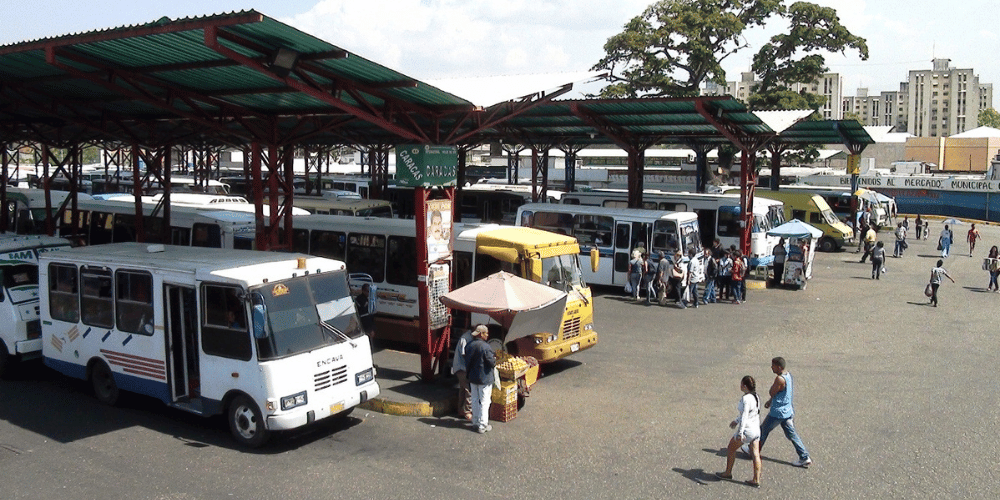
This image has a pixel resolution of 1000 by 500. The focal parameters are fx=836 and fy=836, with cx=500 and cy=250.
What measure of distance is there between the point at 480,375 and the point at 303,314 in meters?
2.32

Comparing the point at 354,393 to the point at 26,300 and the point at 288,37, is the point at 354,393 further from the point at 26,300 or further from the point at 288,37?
the point at 26,300

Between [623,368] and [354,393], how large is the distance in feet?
17.6

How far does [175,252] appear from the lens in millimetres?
11859

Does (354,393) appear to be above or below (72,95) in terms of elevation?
below

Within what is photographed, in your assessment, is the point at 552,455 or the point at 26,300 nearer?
the point at 552,455

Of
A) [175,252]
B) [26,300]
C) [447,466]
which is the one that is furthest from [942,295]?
[26,300]

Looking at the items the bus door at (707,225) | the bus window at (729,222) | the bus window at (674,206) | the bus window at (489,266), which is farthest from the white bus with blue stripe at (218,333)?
the bus window at (674,206)

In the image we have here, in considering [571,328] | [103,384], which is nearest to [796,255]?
[571,328]

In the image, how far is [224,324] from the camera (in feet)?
32.6

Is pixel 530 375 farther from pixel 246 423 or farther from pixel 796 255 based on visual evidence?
pixel 796 255

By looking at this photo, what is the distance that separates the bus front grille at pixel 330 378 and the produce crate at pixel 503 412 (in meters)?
2.07

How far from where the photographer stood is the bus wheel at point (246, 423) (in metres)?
9.74

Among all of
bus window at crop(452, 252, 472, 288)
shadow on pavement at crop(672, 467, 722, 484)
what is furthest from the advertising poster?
shadow on pavement at crop(672, 467, 722, 484)

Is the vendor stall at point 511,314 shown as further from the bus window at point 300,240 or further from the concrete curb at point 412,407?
the bus window at point 300,240
